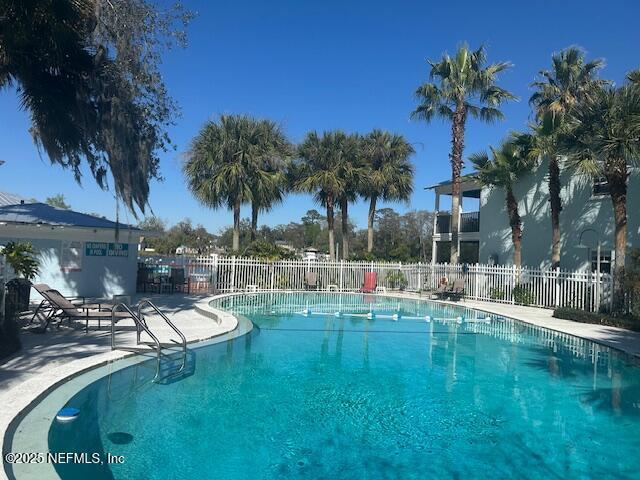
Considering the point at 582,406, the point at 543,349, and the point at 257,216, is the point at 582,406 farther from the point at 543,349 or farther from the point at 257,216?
the point at 257,216

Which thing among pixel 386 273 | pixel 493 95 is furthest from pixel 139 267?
pixel 493 95

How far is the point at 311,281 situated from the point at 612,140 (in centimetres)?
1308

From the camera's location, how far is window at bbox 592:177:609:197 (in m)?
19.8

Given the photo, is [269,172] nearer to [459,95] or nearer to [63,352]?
[459,95]

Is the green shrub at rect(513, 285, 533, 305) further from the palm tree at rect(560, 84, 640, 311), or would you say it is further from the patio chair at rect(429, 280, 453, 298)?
the palm tree at rect(560, 84, 640, 311)

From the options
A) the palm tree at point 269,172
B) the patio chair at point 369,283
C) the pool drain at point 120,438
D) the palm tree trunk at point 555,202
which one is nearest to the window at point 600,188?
the palm tree trunk at point 555,202

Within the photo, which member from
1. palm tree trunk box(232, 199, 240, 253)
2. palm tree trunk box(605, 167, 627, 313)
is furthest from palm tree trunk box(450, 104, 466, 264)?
palm tree trunk box(232, 199, 240, 253)

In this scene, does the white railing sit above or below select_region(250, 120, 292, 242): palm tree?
below

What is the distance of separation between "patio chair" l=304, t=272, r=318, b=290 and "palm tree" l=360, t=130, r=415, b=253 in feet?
22.9

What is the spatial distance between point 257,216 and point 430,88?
10717 mm

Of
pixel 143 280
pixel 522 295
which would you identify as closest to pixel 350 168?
pixel 522 295

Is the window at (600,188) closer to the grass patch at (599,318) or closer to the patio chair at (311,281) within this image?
the grass patch at (599,318)

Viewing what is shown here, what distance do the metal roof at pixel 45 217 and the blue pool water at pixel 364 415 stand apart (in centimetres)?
691

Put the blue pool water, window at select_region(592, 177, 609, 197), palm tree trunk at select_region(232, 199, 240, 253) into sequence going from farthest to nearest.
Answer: palm tree trunk at select_region(232, 199, 240, 253) → window at select_region(592, 177, 609, 197) → the blue pool water
